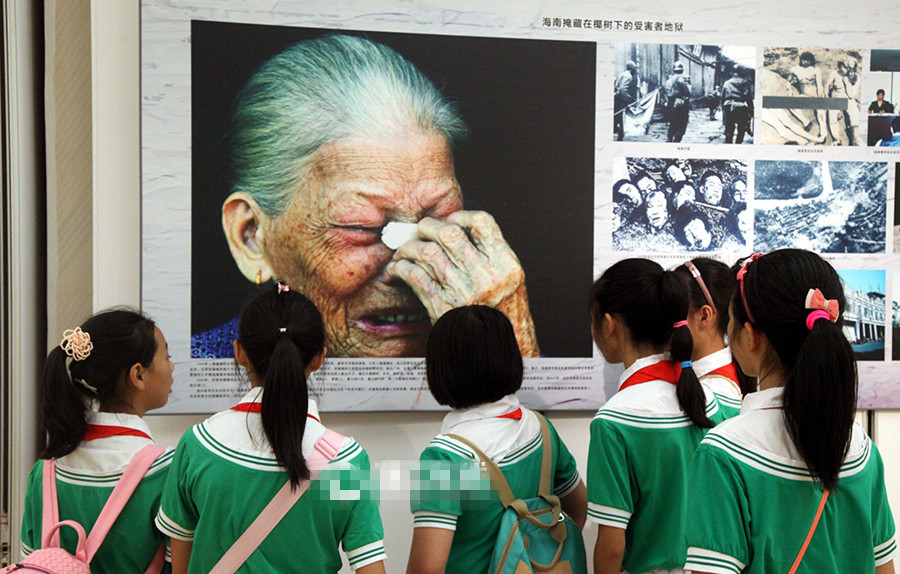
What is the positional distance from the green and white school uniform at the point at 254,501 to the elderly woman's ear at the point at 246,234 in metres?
0.98

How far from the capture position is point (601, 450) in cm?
163

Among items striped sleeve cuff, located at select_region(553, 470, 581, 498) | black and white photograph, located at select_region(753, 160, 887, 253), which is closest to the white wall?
striped sleeve cuff, located at select_region(553, 470, 581, 498)

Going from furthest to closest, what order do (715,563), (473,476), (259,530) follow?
(473,476) → (259,530) → (715,563)

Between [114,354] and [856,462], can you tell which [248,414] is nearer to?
[114,354]

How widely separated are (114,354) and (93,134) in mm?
1062

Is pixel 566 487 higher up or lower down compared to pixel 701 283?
lower down

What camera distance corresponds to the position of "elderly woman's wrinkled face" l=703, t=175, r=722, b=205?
2662mm

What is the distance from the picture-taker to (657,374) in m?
1.70

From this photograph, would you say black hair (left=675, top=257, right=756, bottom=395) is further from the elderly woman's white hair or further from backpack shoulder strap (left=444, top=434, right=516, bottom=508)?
the elderly woman's white hair

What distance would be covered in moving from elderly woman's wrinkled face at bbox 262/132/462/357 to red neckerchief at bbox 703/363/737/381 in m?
0.96

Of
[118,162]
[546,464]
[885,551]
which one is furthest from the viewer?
[118,162]

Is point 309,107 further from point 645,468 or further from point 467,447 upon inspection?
point 645,468

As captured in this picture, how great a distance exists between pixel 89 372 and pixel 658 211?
6.13 ft

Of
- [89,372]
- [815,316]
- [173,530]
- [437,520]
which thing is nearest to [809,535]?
[815,316]
